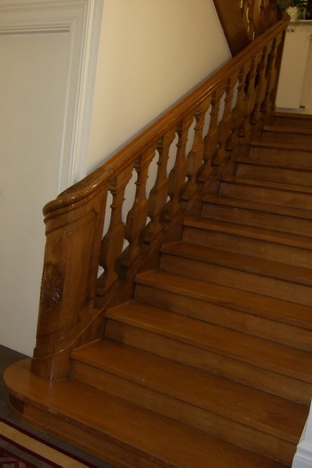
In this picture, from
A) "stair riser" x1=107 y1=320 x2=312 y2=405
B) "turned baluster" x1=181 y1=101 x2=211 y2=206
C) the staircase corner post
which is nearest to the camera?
"stair riser" x1=107 y1=320 x2=312 y2=405

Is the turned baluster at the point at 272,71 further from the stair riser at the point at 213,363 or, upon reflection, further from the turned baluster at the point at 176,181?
the stair riser at the point at 213,363

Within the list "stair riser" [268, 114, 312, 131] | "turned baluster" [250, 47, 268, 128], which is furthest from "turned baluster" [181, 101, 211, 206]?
"stair riser" [268, 114, 312, 131]

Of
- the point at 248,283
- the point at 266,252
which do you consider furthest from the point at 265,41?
the point at 248,283

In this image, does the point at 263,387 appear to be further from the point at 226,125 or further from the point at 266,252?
the point at 226,125

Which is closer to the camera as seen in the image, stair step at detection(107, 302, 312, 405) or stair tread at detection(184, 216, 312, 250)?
stair step at detection(107, 302, 312, 405)

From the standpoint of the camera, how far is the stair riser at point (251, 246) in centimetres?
270

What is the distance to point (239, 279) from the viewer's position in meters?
2.63

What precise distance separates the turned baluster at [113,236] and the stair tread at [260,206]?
927 millimetres

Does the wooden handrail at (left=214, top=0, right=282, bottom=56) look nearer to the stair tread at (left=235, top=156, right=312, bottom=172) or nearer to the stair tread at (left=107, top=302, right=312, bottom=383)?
the stair tread at (left=235, top=156, right=312, bottom=172)

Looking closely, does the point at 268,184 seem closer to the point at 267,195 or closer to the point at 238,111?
the point at 267,195

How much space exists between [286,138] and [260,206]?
88cm

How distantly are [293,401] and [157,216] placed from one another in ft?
4.07

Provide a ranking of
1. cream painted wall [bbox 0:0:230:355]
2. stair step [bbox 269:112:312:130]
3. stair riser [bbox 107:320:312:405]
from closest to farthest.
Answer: stair riser [bbox 107:320:312:405] < cream painted wall [bbox 0:0:230:355] < stair step [bbox 269:112:312:130]

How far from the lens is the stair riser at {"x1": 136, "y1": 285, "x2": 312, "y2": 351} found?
2244 millimetres
